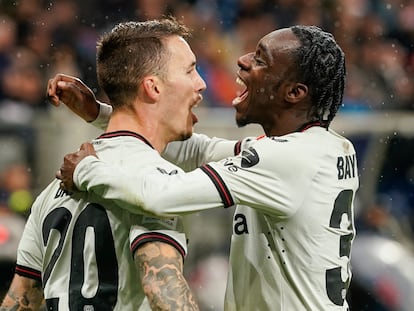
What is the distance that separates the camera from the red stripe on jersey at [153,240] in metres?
2.93

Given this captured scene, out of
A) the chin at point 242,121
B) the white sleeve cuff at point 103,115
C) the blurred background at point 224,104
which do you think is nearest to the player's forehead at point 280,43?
the chin at point 242,121

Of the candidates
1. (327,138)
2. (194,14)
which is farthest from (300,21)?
(327,138)

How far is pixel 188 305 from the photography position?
9.50ft

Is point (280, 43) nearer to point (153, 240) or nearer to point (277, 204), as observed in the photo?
point (277, 204)

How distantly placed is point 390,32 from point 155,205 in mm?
5525

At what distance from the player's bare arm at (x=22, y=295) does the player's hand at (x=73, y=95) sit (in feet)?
2.14

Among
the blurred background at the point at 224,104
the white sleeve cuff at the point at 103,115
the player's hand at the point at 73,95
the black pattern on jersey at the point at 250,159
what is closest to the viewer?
the black pattern on jersey at the point at 250,159

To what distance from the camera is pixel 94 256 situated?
3018 mm

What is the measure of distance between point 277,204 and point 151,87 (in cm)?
53

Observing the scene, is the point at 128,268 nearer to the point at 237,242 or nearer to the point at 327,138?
the point at 237,242

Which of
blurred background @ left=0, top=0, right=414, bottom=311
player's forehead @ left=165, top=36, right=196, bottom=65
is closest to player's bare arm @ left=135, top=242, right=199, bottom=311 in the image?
player's forehead @ left=165, top=36, right=196, bottom=65

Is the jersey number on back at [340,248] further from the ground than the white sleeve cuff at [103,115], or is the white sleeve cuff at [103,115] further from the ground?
the white sleeve cuff at [103,115]

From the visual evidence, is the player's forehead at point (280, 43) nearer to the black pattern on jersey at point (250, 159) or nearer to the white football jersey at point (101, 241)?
the black pattern on jersey at point (250, 159)

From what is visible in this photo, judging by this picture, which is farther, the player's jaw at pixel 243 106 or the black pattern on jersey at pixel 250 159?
the player's jaw at pixel 243 106
